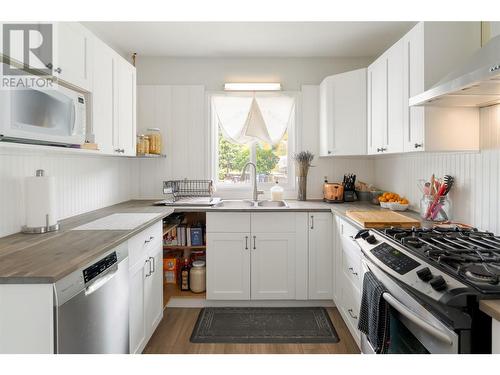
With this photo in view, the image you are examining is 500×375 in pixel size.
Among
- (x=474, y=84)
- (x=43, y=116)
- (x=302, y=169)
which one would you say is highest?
(x=474, y=84)

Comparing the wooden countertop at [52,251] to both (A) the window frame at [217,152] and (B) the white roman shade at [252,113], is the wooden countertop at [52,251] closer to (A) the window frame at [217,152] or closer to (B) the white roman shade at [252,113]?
(A) the window frame at [217,152]

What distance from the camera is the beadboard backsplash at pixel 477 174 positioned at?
172 centimetres

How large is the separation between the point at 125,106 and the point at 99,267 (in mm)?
1618

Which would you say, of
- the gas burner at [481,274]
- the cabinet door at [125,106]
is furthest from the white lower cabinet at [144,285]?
the gas burner at [481,274]

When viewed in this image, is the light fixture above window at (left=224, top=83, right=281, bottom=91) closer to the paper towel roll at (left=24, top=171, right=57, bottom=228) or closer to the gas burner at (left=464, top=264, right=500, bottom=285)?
the paper towel roll at (left=24, top=171, right=57, bottom=228)

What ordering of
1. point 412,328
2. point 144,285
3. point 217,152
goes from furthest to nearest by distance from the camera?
point 217,152, point 144,285, point 412,328

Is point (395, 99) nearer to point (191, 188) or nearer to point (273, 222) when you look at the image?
point (273, 222)

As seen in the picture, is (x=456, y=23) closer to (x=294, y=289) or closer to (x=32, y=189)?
(x=294, y=289)

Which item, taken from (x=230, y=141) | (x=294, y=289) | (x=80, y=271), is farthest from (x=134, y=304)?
(x=230, y=141)

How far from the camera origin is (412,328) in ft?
3.94

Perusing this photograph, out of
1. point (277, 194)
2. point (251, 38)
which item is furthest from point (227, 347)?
point (251, 38)

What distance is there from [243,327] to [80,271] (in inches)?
61.7

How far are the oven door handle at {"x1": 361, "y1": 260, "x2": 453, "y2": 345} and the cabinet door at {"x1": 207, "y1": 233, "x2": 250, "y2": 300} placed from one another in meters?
1.51

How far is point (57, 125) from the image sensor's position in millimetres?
1549
